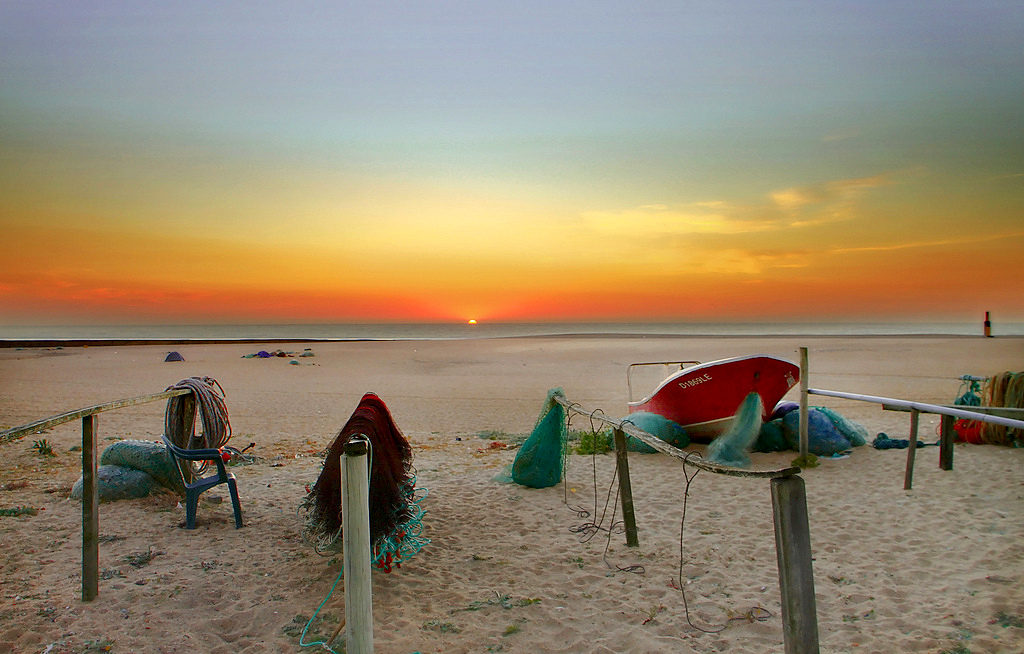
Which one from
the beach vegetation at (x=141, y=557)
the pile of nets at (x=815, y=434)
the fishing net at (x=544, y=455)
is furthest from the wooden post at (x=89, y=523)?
the pile of nets at (x=815, y=434)

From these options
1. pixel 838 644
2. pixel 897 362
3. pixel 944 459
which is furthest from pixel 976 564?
pixel 897 362

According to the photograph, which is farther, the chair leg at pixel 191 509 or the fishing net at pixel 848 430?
the fishing net at pixel 848 430

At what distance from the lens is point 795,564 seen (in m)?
2.70

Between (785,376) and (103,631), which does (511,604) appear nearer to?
(103,631)

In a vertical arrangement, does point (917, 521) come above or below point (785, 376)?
below

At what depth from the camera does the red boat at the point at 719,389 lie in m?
9.48

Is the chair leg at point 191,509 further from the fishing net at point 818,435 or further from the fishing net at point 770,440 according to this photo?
the fishing net at point 818,435

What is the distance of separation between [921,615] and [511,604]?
2985mm

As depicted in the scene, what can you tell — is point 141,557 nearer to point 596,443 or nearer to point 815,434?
point 596,443

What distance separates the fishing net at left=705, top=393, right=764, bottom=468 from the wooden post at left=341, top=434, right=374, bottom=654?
6.18 metres

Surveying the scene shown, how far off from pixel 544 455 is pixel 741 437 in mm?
3037

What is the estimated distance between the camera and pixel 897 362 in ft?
87.5

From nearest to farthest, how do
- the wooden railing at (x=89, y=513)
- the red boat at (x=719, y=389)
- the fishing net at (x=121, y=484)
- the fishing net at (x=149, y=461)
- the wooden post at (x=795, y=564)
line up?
1. the wooden post at (x=795, y=564)
2. the wooden railing at (x=89, y=513)
3. the fishing net at (x=121, y=484)
4. the fishing net at (x=149, y=461)
5. the red boat at (x=719, y=389)

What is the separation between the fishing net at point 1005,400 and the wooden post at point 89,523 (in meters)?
11.7
